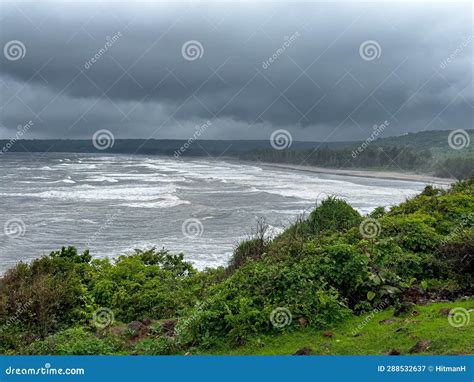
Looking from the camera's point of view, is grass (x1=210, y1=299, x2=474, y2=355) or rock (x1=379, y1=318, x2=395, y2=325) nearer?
grass (x1=210, y1=299, x2=474, y2=355)

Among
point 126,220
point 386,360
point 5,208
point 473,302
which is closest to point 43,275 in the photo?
point 386,360

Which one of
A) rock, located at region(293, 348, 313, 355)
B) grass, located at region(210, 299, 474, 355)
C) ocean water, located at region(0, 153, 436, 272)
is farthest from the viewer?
ocean water, located at region(0, 153, 436, 272)

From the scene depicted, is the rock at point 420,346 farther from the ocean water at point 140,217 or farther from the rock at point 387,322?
the ocean water at point 140,217

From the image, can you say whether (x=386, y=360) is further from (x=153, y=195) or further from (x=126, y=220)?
(x=153, y=195)

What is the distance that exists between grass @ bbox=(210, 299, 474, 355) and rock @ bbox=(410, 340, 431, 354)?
0.16 feet

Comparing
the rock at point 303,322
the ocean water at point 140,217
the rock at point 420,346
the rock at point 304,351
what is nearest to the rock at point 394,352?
the rock at point 420,346

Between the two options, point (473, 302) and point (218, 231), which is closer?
point (473, 302)

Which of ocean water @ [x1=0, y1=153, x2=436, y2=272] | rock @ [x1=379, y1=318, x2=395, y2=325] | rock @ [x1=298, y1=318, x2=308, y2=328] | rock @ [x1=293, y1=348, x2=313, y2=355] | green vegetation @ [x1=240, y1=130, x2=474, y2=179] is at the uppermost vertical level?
green vegetation @ [x1=240, y1=130, x2=474, y2=179]

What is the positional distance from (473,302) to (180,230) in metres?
20.3

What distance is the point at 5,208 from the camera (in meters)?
37.2

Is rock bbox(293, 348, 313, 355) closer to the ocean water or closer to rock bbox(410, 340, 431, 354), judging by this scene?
rock bbox(410, 340, 431, 354)

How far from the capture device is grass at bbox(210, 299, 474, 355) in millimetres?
7012

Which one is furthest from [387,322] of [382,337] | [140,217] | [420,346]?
[140,217]

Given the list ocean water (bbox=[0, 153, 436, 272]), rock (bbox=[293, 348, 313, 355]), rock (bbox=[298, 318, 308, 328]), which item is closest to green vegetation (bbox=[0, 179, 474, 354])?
rock (bbox=[298, 318, 308, 328])
